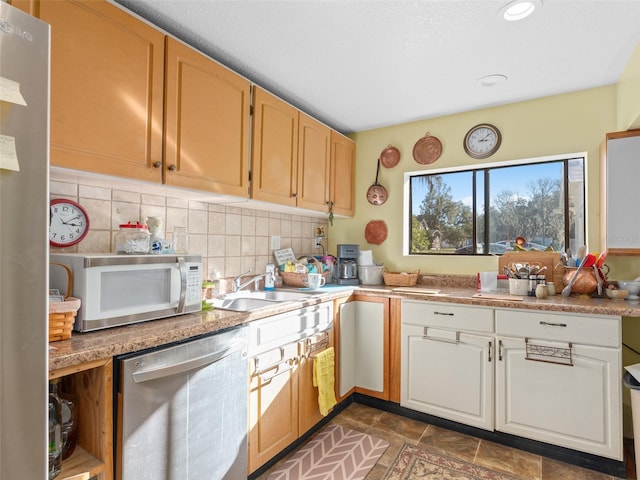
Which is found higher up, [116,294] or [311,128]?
[311,128]

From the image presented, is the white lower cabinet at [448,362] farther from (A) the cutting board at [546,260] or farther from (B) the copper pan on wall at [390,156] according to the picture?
(B) the copper pan on wall at [390,156]

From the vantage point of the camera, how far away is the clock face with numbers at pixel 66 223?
147 cm

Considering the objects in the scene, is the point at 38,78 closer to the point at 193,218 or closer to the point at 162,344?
the point at 162,344

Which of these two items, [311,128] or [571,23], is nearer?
[571,23]

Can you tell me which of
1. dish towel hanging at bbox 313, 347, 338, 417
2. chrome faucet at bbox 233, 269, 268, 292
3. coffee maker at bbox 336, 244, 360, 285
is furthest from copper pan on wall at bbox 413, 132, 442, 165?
dish towel hanging at bbox 313, 347, 338, 417

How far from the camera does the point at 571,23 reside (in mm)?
1669

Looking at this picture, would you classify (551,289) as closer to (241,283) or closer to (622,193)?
(622,193)

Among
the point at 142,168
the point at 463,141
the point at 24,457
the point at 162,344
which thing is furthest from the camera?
the point at 463,141

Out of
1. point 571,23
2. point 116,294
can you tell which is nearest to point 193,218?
point 116,294

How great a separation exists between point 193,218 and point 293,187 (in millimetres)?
706

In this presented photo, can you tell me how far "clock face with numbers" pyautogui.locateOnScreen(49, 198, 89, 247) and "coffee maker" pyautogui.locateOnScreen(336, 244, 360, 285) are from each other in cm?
184

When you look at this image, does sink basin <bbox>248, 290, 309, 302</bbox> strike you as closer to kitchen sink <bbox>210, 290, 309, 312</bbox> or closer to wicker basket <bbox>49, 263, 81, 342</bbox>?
kitchen sink <bbox>210, 290, 309, 312</bbox>

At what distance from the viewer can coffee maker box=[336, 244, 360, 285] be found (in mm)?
2921

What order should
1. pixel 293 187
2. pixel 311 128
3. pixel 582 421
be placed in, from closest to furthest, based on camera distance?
pixel 582 421, pixel 293 187, pixel 311 128
